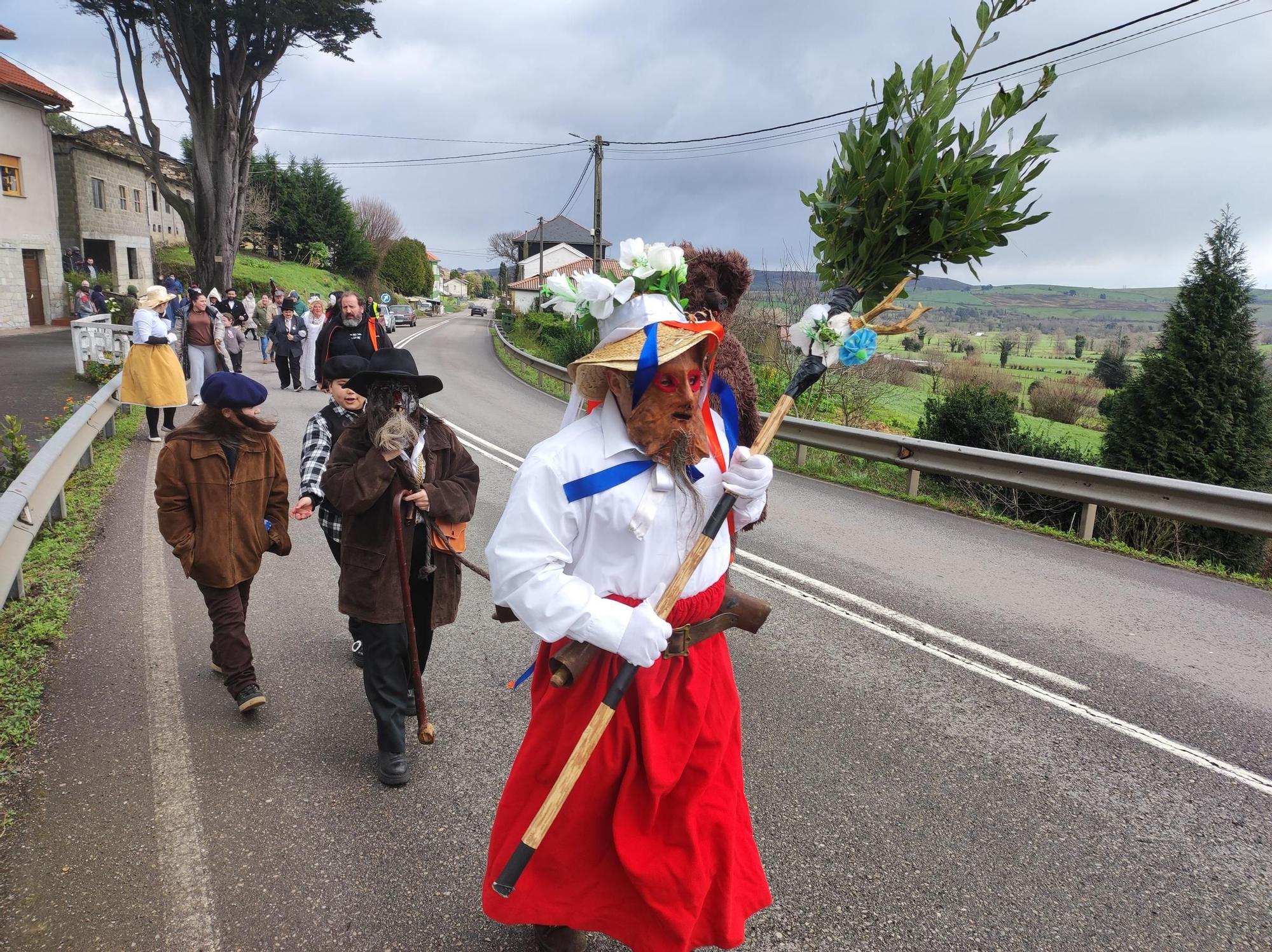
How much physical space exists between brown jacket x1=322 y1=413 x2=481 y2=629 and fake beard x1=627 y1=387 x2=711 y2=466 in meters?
1.51

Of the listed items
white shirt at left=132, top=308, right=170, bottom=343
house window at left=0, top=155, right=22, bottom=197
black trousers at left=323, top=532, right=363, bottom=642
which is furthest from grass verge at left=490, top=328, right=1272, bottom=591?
house window at left=0, top=155, right=22, bottom=197

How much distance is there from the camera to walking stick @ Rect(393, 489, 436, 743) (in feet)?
11.0

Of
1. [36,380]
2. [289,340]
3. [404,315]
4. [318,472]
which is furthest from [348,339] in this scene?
[404,315]

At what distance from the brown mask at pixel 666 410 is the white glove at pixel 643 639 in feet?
1.46

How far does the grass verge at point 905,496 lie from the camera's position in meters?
7.21

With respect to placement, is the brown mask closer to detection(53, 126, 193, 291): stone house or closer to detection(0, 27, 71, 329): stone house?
detection(0, 27, 71, 329): stone house

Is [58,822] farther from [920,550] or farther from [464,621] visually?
[920,550]

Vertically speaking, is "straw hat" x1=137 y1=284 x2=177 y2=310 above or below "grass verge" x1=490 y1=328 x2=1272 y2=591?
above

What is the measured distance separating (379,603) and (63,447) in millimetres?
4874

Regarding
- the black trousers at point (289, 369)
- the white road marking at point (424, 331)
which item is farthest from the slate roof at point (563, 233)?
the black trousers at point (289, 369)

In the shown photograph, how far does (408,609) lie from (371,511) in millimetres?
451

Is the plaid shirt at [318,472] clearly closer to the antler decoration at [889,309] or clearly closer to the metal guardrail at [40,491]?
the metal guardrail at [40,491]

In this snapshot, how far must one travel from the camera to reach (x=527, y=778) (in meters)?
2.33

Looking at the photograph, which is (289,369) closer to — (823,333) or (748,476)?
(823,333)
